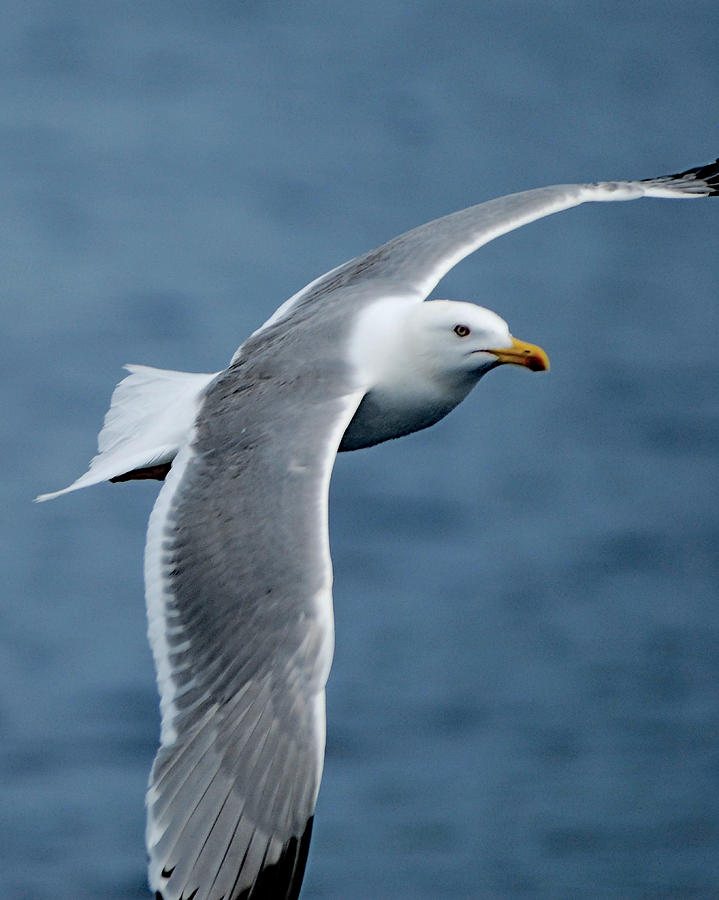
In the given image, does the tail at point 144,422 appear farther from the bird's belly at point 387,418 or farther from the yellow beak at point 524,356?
the yellow beak at point 524,356

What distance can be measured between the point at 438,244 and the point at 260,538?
1523mm

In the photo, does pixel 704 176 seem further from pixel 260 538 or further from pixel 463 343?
pixel 260 538

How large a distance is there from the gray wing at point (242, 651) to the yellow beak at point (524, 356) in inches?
22.0

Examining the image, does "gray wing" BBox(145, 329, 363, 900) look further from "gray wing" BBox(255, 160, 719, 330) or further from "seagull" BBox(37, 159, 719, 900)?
"gray wing" BBox(255, 160, 719, 330)

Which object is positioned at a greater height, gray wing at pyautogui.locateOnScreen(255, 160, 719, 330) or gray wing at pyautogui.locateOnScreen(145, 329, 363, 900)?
gray wing at pyautogui.locateOnScreen(255, 160, 719, 330)

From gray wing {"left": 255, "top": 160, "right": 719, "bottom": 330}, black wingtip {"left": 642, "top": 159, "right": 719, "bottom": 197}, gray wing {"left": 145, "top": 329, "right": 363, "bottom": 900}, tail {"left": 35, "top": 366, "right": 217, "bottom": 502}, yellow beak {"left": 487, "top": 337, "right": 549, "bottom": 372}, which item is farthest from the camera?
black wingtip {"left": 642, "top": 159, "right": 719, "bottom": 197}

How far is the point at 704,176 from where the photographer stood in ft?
19.3

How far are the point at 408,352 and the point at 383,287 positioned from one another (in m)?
0.38

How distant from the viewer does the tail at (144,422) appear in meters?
4.20

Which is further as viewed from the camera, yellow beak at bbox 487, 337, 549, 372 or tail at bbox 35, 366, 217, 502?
yellow beak at bbox 487, 337, 549, 372

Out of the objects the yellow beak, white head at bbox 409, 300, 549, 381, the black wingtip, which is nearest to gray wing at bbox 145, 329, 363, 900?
white head at bbox 409, 300, 549, 381

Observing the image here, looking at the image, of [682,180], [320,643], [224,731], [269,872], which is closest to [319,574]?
[320,643]

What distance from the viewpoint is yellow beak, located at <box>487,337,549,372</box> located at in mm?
4309

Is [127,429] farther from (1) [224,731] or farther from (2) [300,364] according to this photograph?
(1) [224,731]
